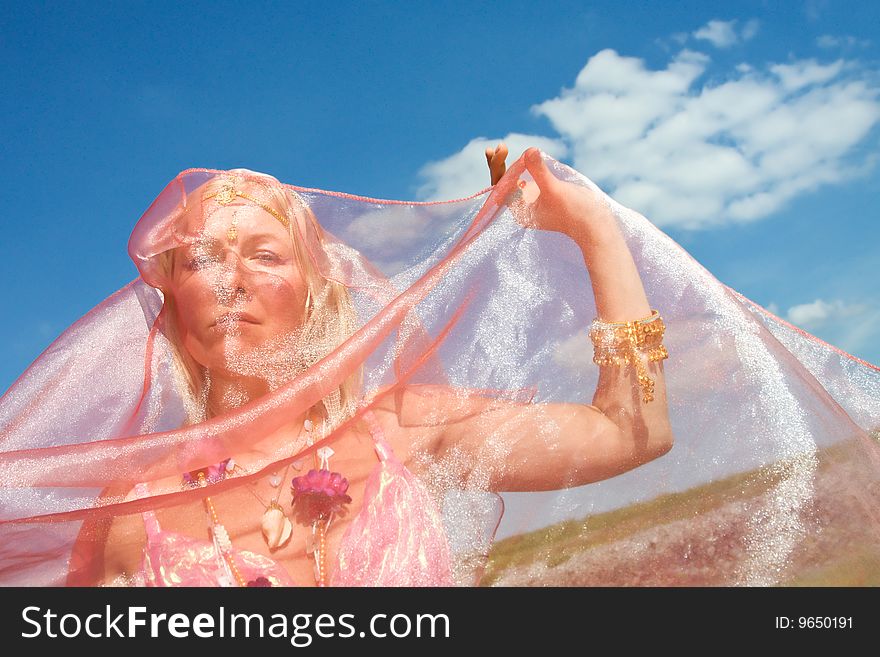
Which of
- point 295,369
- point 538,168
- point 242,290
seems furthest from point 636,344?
point 242,290

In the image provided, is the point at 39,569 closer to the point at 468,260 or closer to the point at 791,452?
the point at 468,260

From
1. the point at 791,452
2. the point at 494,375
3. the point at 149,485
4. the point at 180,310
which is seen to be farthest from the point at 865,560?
the point at 180,310

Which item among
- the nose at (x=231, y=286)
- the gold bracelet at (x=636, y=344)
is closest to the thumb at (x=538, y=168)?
the gold bracelet at (x=636, y=344)

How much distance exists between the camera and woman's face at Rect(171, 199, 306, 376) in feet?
7.54

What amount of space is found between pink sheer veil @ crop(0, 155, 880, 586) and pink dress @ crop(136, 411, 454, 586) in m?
0.06

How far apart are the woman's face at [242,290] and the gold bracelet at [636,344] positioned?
0.95 meters

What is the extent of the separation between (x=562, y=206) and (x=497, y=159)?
1.02 ft

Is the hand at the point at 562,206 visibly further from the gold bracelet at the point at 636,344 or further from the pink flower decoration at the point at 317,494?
the pink flower decoration at the point at 317,494

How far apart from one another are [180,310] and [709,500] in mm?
1729

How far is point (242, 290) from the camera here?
229cm

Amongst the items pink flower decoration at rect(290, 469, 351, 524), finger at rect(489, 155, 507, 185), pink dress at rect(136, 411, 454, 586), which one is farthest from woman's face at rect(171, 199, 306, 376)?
finger at rect(489, 155, 507, 185)

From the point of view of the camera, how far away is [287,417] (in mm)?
2098

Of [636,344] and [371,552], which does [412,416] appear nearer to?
[371,552]

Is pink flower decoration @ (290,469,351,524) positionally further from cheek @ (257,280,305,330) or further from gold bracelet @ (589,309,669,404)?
gold bracelet @ (589,309,669,404)
